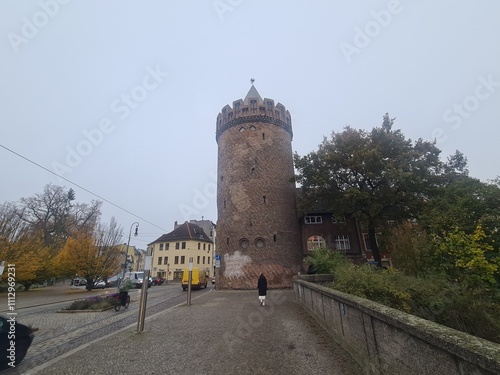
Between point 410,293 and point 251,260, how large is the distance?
660 inches

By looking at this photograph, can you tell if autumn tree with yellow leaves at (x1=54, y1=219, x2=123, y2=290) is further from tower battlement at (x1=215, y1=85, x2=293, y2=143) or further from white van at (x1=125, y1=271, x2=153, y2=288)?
tower battlement at (x1=215, y1=85, x2=293, y2=143)

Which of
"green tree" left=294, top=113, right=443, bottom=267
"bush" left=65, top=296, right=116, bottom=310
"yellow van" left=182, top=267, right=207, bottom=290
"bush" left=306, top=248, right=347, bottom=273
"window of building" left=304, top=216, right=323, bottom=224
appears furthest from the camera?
"window of building" left=304, top=216, right=323, bottom=224

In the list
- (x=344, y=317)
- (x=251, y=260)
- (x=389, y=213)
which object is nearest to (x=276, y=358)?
(x=344, y=317)

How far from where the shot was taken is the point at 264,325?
853 cm

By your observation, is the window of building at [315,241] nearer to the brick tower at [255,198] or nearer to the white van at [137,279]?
the brick tower at [255,198]

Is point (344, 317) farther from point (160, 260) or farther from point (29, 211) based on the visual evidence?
point (160, 260)

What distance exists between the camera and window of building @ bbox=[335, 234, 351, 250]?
28.9 metres

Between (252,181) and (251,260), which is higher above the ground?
(252,181)

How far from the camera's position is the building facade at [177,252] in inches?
1980

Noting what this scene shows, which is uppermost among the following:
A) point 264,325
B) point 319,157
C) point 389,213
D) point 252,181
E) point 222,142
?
point 222,142

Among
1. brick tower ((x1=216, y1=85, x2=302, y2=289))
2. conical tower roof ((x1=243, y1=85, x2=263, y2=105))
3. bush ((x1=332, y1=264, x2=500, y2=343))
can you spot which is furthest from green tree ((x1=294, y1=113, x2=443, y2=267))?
bush ((x1=332, y1=264, x2=500, y2=343))

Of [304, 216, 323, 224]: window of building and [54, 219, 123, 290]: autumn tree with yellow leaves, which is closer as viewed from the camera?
[54, 219, 123, 290]: autumn tree with yellow leaves

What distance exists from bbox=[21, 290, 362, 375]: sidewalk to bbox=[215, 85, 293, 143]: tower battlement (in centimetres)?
2265

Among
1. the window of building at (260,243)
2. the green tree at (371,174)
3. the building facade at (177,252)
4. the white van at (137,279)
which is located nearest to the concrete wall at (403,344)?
the green tree at (371,174)
